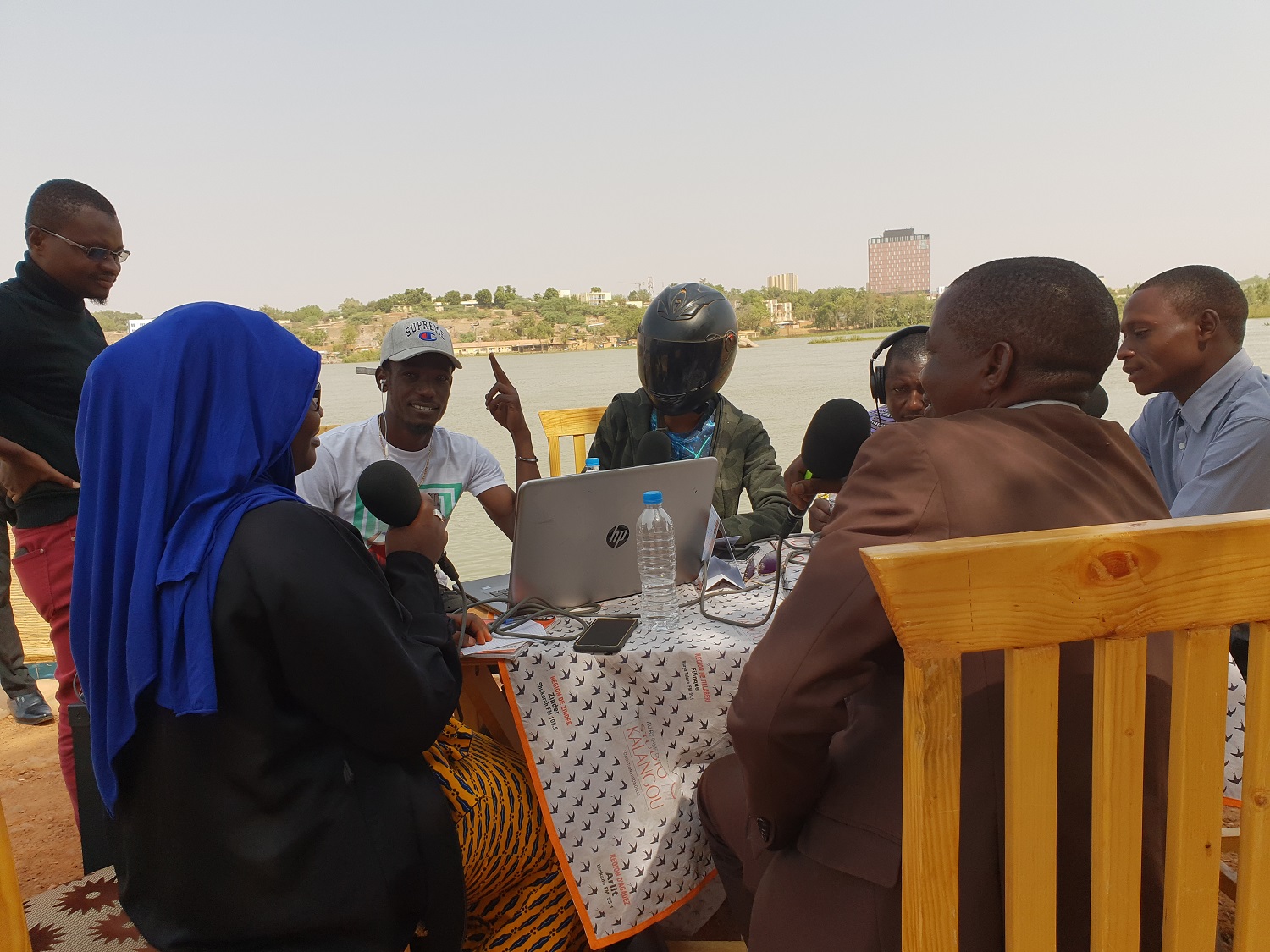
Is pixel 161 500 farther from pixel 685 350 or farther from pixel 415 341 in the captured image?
pixel 685 350

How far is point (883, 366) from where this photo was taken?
2.91 meters

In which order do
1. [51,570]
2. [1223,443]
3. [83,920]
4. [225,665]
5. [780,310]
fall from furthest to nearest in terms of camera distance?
[780,310] → [51,570] → [1223,443] → [83,920] → [225,665]

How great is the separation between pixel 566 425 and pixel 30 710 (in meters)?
3.02

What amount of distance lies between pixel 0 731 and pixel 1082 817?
478cm

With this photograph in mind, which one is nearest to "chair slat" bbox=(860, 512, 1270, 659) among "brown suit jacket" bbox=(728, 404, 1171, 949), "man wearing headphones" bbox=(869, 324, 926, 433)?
"brown suit jacket" bbox=(728, 404, 1171, 949)

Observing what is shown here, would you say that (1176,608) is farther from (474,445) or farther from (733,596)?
(474,445)

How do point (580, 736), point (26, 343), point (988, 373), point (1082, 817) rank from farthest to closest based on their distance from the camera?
1. point (26, 343)
2. point (580, 736)
3. point (988, 373)
4. point (1082, 817)

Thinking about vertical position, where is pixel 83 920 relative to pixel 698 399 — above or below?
below

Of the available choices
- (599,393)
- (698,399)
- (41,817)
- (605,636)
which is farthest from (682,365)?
(599,393)

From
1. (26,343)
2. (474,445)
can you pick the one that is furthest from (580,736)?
(26,343)

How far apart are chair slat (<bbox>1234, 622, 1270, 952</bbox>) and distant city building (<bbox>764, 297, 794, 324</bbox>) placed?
11292 millimetres

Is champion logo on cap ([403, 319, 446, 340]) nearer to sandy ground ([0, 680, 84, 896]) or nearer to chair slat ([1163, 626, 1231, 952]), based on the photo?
sandy ground ([0, 680, 84, 896])

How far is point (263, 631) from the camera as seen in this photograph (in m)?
1.33

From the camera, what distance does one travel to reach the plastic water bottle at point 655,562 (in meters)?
2.03
